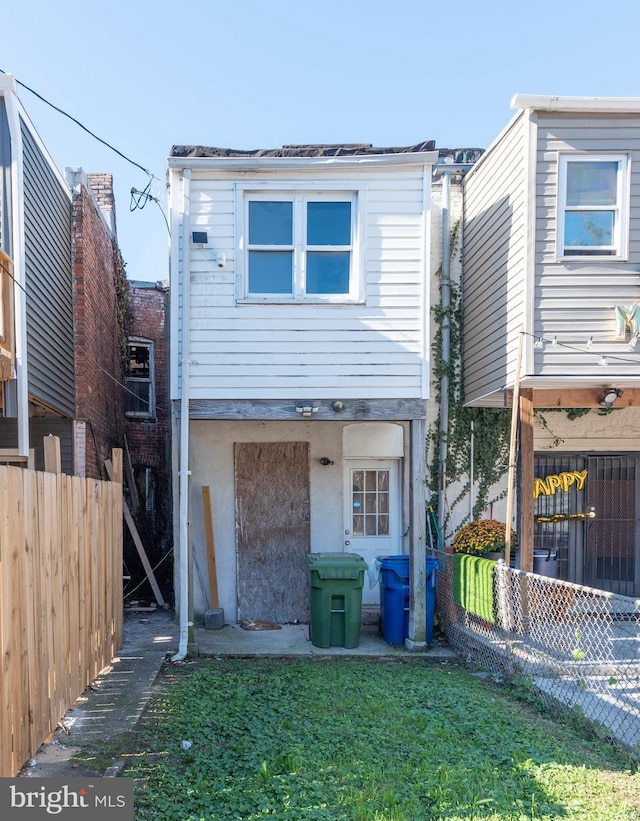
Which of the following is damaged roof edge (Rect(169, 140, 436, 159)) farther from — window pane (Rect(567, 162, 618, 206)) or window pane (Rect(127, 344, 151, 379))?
window pane (Rect(127, 344, 151, 379))

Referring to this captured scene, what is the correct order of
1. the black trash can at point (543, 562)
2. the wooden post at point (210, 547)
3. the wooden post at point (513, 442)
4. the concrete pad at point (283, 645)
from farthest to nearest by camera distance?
1. the wooden post at point (210, 547)
2. the black trash can at point (543, 562)
3. the concrete pad at point (283, 645)
4. the wooden post at point (513, 442)

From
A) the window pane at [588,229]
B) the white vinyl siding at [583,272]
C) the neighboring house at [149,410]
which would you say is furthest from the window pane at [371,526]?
the window pane at [588,229]

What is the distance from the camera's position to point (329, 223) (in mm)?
7285

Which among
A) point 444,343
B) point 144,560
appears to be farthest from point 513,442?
point 144,560

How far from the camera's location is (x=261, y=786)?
3.64 meters

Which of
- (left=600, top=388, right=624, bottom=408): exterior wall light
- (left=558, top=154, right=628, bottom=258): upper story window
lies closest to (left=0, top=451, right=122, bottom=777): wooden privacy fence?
(left=600, top=388, right=624, bottom=408): exterior wall light

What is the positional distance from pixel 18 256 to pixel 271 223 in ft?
9.22

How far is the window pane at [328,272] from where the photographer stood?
7.27 m

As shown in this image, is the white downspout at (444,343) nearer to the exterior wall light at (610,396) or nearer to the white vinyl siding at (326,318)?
the white vinyl siding at (326,318)

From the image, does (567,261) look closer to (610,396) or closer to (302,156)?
(610,396)

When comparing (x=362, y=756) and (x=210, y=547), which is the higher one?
(x=210, y=547)

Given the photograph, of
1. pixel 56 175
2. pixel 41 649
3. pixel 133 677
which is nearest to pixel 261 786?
pixel 41 649

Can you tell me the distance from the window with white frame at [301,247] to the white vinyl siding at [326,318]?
0.48ft

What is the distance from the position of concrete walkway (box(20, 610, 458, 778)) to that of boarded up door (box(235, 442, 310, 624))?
1.31 ft
